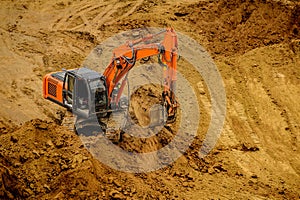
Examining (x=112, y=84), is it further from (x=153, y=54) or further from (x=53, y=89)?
(x=53, y=89)

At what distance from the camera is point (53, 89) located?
1448 cm

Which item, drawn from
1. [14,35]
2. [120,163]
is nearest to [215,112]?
[120,163]

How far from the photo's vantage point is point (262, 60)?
17125 millimetres

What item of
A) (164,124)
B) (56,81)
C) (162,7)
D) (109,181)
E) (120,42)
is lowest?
(109,181)

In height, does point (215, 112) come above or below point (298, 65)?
below

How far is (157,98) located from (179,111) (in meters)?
0.85

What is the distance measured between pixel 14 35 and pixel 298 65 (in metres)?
12.1

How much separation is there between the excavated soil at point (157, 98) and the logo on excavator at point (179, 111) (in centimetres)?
19

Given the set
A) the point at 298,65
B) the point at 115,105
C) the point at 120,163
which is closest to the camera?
the point at 120,163

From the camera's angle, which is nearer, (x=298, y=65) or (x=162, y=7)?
(x=298, y=65)

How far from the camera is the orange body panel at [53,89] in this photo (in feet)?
46.4

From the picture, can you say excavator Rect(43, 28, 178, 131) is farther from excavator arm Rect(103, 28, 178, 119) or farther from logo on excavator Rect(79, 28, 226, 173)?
logo on excavator Rect(79, 28, 226, 173)

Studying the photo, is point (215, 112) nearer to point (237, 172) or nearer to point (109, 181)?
point (237, 172)

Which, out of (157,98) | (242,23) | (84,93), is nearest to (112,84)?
(84,93)
